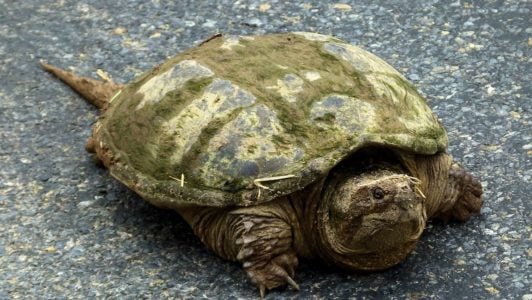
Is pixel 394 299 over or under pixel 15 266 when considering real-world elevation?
over

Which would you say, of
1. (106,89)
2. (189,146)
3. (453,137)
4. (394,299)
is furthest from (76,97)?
(394,299)

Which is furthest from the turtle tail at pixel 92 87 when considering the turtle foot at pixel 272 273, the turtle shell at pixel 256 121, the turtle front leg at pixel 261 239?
the turtle foot at pixel 272 273

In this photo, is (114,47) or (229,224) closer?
(229,224)

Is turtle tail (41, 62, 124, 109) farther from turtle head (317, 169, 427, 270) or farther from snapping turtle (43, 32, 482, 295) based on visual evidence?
turtle head (317, 169, 427, 270)

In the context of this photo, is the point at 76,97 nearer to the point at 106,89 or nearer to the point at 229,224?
the point at 106,89

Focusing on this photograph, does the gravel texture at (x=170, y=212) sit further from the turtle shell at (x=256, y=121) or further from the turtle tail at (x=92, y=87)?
the turtle shell at (x=256, y=121)

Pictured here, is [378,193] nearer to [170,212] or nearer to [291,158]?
[291,158]

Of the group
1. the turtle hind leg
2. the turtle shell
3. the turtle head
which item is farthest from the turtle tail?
the turtle hind leg
